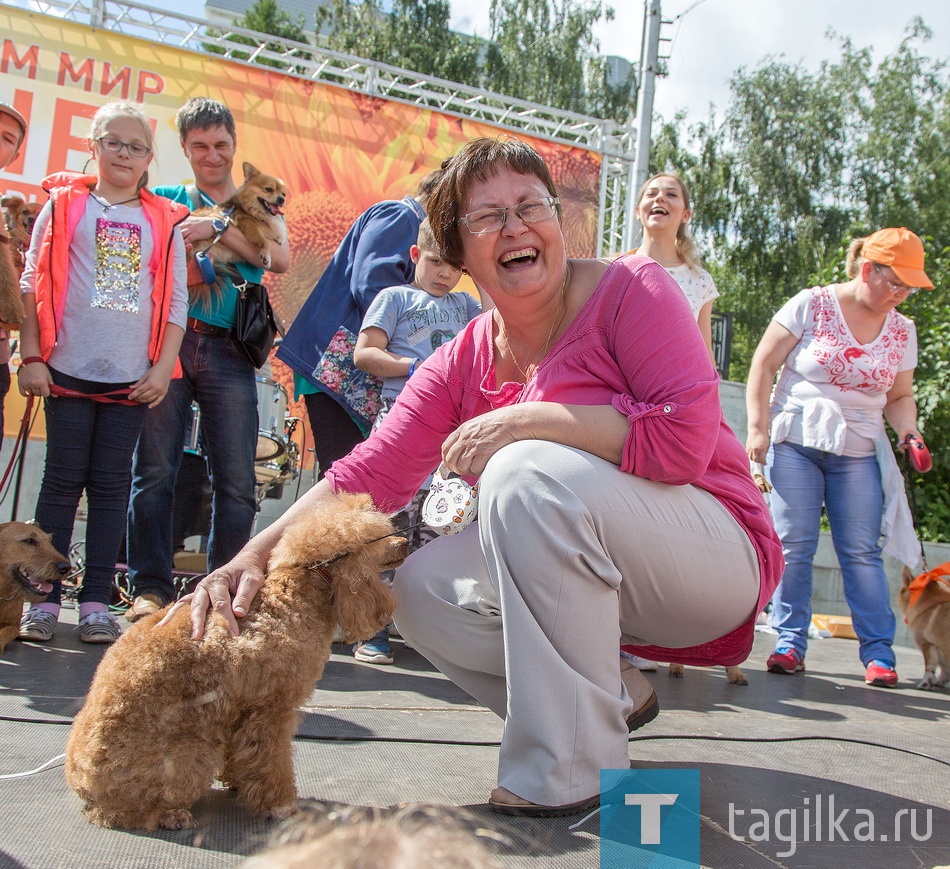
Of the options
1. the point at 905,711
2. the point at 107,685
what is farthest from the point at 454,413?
the point at 905,711

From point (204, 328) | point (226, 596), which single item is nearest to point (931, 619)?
point (204, 328)

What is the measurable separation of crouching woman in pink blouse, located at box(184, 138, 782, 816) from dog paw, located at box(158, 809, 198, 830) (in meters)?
0.40

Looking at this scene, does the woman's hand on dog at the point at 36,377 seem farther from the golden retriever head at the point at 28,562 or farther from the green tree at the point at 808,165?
the green tree at the point at 808,165

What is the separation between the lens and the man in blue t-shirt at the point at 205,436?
3988 millimetres

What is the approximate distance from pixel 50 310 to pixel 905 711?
3899 mm

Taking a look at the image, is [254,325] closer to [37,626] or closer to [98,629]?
[98,629]

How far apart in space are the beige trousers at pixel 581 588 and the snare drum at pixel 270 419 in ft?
14.6

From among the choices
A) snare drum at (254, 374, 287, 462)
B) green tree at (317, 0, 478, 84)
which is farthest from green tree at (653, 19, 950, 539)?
snare drum at (254, 374, 287, 462)

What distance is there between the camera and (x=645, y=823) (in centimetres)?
182

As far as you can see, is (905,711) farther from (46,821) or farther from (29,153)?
(29,153)

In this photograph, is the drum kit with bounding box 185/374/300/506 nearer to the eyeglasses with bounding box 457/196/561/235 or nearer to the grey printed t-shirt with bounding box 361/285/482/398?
the grey printed t-shirt with bounding box 361/285/482/398

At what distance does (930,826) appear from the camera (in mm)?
2061

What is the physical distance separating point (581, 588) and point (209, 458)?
2639 mm

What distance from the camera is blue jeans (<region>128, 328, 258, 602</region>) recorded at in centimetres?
399
